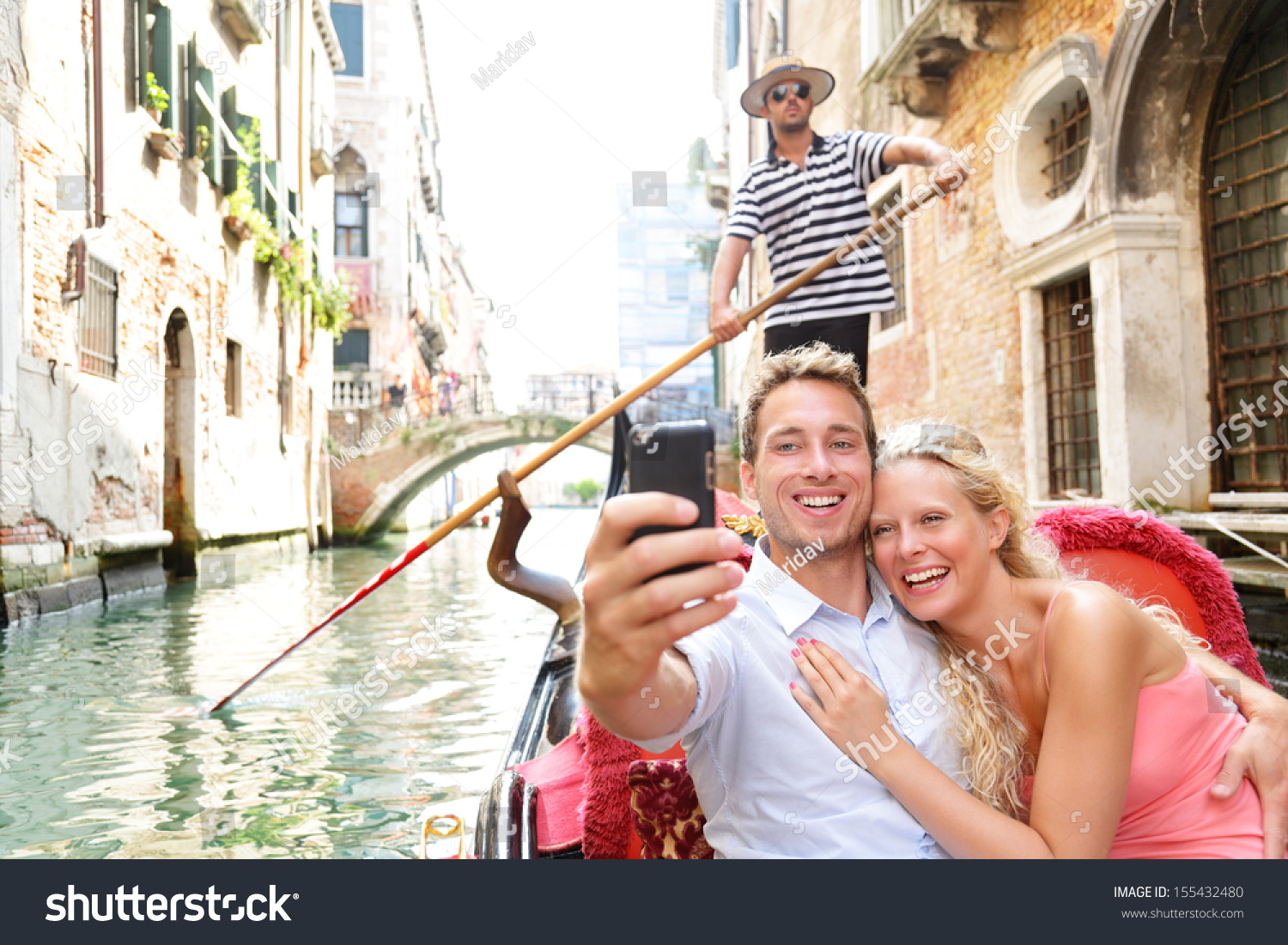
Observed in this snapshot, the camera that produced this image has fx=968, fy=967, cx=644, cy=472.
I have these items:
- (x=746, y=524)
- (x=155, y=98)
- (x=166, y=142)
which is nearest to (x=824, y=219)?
(x=746, y=524)

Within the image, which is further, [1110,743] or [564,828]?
[564,828]

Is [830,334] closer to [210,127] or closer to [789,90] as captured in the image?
[789,90]

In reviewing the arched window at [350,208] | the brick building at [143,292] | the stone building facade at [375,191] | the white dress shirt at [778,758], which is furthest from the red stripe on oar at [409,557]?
the arched window at [350,208]

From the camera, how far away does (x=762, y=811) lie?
88 cm

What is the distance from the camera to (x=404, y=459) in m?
12.8

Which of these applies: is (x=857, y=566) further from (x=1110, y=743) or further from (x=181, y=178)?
(x=181, y=178)

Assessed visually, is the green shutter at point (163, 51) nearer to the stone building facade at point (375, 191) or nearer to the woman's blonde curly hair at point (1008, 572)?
the woman's blonde curly hair at point (1008, 572)

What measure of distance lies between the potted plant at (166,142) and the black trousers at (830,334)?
202 inches

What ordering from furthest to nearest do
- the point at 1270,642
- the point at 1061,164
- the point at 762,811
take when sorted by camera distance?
the point at 1061,164
the point at 1270,642
the point at 762,811

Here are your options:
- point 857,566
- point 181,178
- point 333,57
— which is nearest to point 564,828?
point 857,566

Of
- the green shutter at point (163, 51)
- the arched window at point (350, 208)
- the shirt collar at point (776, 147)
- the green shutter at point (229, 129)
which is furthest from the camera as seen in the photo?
the arched window at point (350, 208)

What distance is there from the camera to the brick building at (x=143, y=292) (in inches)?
166
